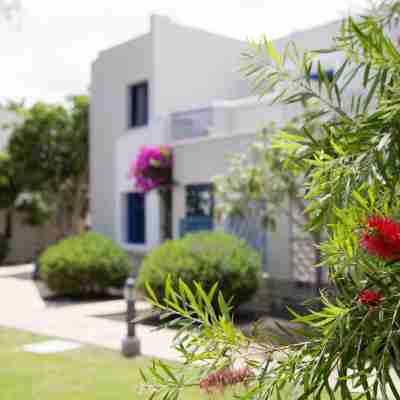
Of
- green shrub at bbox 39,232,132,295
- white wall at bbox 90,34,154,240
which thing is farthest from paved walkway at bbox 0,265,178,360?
white wall at bbox 90,34,154,240

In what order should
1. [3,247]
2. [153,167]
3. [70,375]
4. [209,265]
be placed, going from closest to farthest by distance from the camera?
[70,375] < [209,265] < [153,167] < [3,247]

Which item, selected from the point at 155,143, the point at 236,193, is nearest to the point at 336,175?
the point at 236,193

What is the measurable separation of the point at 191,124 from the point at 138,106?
3.85 metres

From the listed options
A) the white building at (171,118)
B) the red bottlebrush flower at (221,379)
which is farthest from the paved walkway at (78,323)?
the red bottlebrush flower at (221,379)

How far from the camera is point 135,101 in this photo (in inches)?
782

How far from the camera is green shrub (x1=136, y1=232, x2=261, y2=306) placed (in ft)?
36.3

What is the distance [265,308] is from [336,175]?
1067 centimetres

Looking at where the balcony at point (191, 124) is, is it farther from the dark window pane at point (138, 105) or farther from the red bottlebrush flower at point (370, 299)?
the red bottlebrush flower at point (370, 299)

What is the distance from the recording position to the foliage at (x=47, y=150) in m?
25.8

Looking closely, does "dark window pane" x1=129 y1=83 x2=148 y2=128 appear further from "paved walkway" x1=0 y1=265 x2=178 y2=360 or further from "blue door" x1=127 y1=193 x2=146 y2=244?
"paved walkway" x1=0 y1=265 x2=178 y2=360

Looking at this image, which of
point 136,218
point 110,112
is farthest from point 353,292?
point 110,112

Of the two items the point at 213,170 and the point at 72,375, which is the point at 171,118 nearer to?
the point at 213,170

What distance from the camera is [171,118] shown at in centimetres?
1681

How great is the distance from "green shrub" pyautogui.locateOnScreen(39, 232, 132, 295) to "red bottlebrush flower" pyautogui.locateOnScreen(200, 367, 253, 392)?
12.6 m
